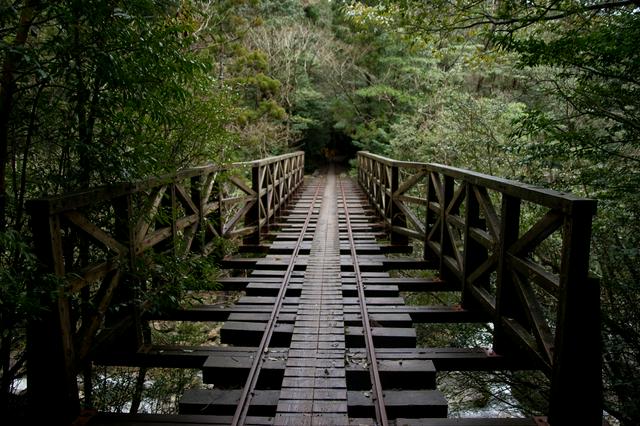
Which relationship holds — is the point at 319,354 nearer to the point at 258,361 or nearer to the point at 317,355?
the point at 317,355

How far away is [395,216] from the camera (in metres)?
8.00

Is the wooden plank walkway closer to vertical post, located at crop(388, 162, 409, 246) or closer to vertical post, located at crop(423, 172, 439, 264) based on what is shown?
vertical post, located at crop(423, 172, 439, 264)

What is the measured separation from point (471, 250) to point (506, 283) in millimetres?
925

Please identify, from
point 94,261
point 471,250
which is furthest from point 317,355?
point 471,250

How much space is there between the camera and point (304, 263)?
631 cm

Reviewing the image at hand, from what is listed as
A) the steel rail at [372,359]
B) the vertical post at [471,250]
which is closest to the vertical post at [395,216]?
the steel rail at [372,359]

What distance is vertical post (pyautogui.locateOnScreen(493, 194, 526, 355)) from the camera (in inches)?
137

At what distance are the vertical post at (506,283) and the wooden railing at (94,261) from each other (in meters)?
2.75

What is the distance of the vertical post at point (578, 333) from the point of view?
98.6 inches

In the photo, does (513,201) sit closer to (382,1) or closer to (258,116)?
(382,1)

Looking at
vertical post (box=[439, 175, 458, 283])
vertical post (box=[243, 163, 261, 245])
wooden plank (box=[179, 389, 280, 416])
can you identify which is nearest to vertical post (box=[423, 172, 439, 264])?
vertical post (box=[439, 175, 458, 283])

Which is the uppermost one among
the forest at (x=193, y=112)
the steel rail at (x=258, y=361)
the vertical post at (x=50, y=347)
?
the forest at (x=193, y=112)

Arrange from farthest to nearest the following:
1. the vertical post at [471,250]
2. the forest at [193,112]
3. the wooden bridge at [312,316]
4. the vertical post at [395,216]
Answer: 1. the vertical post at [395,216]
2. the vertical post at [471,250]
3. the forest at [193,112]
4. the wooden bridge at [312,316]

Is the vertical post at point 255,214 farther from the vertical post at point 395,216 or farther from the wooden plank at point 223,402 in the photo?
the wooden plank at point 223,402
